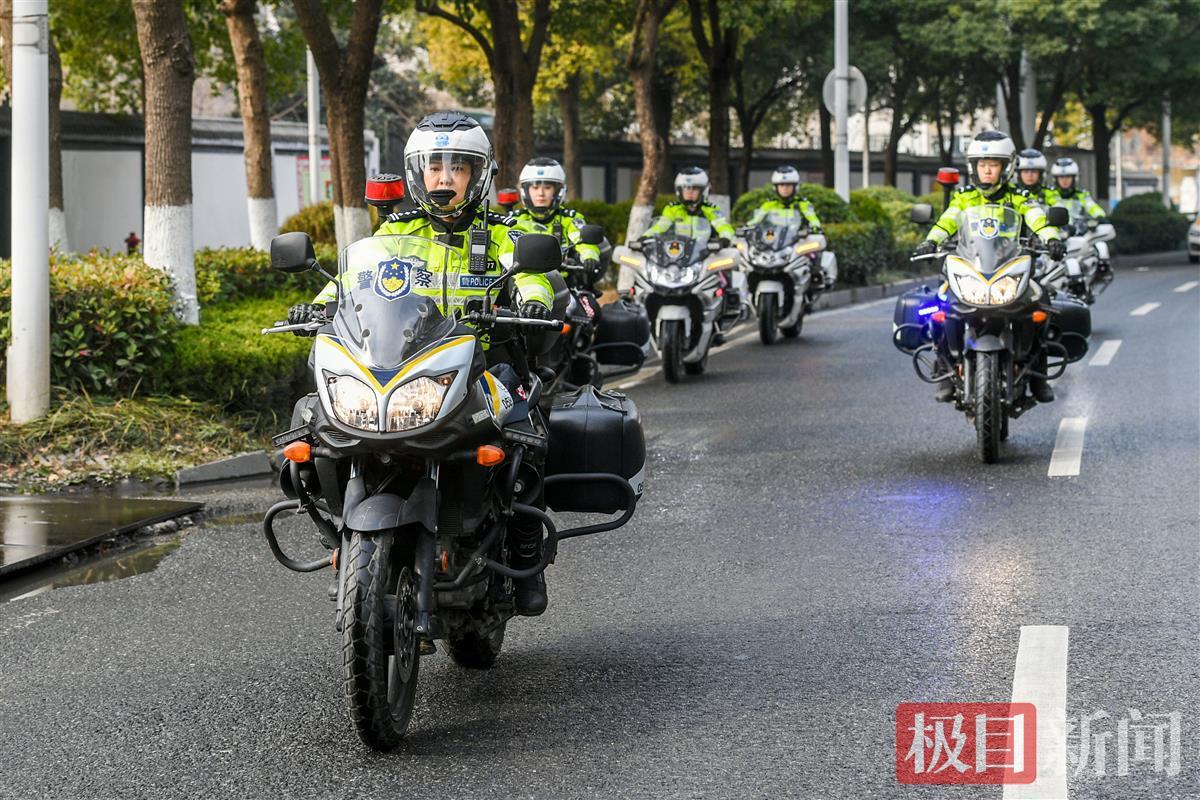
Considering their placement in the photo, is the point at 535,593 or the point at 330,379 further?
the point at 535,593

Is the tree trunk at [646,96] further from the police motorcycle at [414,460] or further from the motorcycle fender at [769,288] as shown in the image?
the police motorcycle at [414,460]

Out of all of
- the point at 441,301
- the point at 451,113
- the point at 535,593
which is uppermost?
the point at 451,113

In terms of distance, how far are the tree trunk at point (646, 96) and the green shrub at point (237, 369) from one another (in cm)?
1477

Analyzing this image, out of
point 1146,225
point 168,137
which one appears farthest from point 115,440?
point 1146,225

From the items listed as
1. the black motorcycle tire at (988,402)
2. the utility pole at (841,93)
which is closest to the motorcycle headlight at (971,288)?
the black motorcycle tire at (988,402)

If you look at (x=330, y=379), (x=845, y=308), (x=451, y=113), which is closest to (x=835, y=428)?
(x=451, y=113)

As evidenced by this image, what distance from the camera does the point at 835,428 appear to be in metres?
12.6

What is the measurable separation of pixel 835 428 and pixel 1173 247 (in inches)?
1531

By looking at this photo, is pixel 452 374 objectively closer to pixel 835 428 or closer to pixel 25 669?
pixel 25 669

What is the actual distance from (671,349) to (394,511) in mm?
10478

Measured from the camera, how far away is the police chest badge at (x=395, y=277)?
5.45 metres

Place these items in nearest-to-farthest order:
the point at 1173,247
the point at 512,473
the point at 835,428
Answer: the point at 512,473 → the point at 835,428 → the point at 1173,247

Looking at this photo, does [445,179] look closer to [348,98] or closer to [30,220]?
[30,220]

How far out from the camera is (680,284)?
15.8 metres
